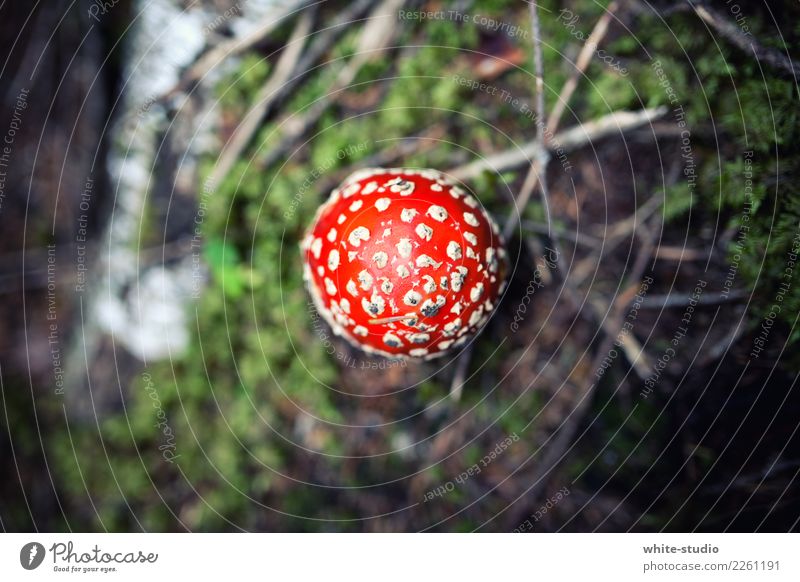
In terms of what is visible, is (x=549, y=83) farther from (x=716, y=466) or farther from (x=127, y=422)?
(x=127, y=422)

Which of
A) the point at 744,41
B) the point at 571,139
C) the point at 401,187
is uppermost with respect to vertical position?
the point at 744,41

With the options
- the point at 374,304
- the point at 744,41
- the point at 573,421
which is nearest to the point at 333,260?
the point at 374,304

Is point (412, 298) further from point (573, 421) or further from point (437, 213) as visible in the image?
point (573, 421)

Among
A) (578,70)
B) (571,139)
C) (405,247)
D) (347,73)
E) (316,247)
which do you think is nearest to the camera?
(405,247)

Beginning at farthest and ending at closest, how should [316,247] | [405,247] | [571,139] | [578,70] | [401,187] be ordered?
[571,139] < [578,70] < [316,247] < [401,187] < [405,247]

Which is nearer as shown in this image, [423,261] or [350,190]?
[423,261]

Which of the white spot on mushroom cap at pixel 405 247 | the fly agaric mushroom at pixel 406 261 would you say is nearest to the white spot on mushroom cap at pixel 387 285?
the fly agaric mushroom at pixel 406 261

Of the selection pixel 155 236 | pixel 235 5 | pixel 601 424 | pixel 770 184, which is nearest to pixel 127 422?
pixel 155 236
